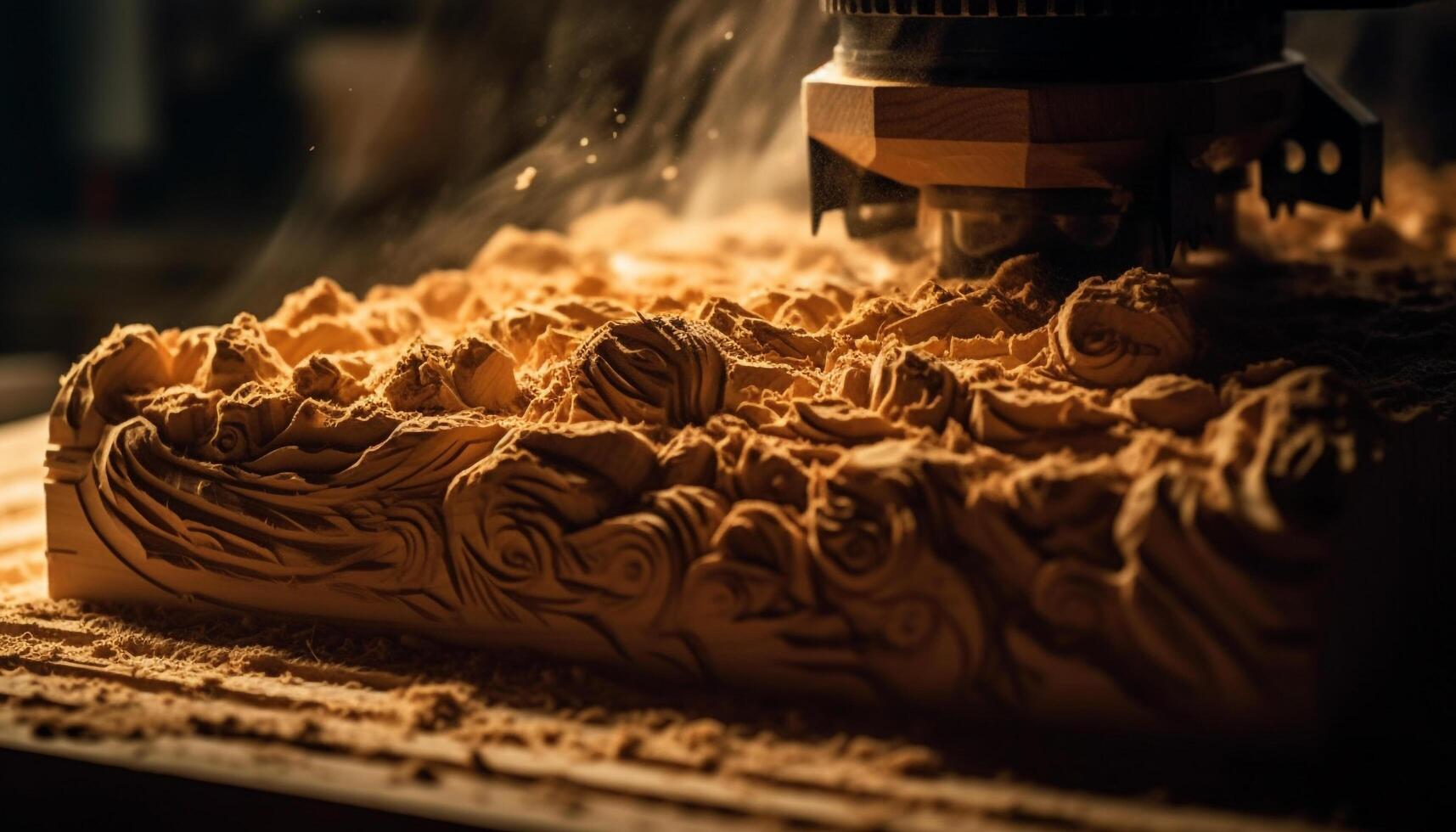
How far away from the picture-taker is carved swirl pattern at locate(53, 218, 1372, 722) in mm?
2338

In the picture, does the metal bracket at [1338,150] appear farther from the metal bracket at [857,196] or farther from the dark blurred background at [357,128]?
the dark blurred background at [357,128]

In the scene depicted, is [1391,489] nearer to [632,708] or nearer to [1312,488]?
[1312,488]

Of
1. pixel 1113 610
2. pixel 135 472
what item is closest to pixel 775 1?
pixel 135 472

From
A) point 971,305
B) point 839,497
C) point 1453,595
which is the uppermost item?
point 971,305

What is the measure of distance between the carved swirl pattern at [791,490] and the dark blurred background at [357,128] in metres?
1.17

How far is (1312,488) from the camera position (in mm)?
2295

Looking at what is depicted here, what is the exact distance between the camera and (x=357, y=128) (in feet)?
16.9

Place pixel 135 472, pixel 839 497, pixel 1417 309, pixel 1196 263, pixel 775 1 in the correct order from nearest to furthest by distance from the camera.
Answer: pixel 839 497, pixel 135 472, pixel 1417 309, pixel 1196 263, pixel 775 1

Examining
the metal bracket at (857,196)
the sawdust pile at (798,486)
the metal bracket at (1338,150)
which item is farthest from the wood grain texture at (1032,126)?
the metal bracket at (1338,150)

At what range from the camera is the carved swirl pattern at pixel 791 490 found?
2.34 metres

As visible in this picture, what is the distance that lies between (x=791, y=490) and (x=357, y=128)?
117 inches

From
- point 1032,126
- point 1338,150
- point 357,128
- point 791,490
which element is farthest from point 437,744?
point 357,128

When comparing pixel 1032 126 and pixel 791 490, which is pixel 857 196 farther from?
pixel 791 490

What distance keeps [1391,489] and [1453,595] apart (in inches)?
16.5
